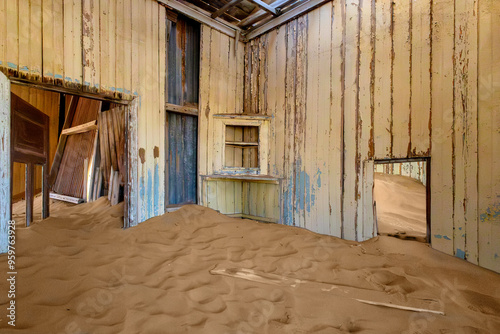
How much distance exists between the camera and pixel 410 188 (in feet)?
18.1

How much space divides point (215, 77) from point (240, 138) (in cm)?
140

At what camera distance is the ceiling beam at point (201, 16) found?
4.29 meters

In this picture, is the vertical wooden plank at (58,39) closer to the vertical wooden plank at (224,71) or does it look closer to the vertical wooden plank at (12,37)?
the vertical wooden plank at (12,37)

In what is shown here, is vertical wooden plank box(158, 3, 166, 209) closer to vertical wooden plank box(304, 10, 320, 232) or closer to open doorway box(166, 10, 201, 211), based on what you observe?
open doorway box(166, 10, 201, 211)

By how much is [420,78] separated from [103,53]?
450cm

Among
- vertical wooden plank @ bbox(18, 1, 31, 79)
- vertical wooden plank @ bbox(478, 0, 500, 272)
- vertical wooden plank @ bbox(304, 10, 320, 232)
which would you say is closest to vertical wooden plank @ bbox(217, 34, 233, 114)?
vertical wooden plank @ bbox(304, 10, 320, 232)

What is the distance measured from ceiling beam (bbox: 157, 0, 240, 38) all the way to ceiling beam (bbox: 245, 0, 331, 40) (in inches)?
16.7

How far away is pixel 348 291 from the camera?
2.15 m

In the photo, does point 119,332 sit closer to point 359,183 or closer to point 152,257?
point 152,257

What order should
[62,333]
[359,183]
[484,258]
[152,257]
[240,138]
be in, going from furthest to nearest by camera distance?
[240,138] < [359,183] < [152,257] < [484,258] < [62,333]

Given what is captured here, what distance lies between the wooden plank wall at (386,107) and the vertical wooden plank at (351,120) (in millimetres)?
15

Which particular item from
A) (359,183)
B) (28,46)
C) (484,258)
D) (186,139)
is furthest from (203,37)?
(484,258)

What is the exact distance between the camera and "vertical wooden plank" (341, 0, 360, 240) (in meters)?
3.57

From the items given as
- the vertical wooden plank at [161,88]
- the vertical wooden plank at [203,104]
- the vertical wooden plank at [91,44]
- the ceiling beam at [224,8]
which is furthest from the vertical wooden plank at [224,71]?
the vertical wooden plank at [91,44]
